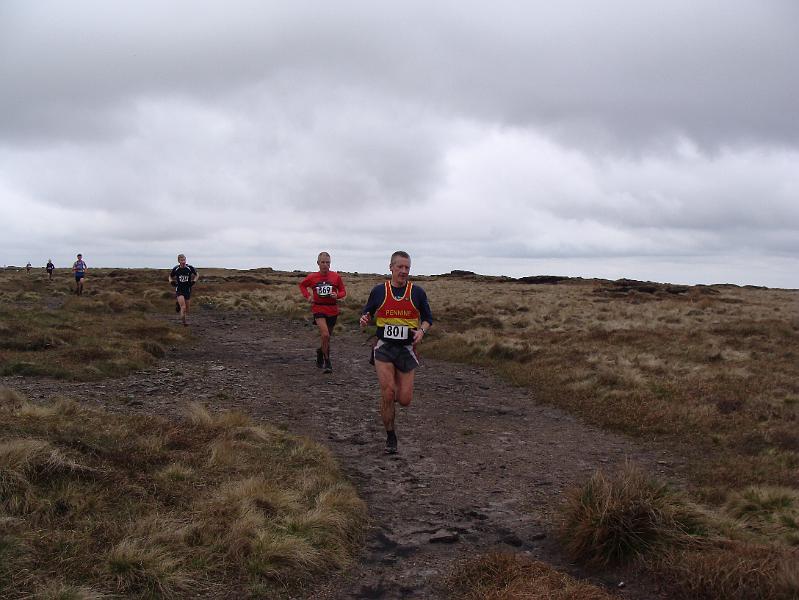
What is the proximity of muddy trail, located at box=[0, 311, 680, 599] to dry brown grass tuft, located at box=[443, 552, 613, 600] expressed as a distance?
188mm

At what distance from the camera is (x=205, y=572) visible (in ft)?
13.4

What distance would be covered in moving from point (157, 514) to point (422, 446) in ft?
13.3

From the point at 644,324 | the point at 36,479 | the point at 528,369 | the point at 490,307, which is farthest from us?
the point at 490,307

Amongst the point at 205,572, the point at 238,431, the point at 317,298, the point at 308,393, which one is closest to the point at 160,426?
the point at 238,431

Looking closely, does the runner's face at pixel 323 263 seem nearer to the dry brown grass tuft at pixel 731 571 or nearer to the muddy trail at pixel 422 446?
the muddy trail at pixel 422 446

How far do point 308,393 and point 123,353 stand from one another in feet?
14.8

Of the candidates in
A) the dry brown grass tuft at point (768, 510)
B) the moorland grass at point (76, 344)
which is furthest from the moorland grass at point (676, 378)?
the moorland grass at point (76, 344)

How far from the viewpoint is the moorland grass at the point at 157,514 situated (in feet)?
12.4

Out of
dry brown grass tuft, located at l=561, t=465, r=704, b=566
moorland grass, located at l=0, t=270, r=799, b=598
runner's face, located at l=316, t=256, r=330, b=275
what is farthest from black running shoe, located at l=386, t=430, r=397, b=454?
runner's face, located at l=316, t=256, r=330, b=275

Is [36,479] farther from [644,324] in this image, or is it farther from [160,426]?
[644,324]

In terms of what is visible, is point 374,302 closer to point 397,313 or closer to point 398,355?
point 397,313

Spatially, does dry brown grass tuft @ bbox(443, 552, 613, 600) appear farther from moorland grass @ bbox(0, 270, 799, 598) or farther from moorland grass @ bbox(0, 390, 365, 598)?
moorland grass @ bbox(0, 390, 365, 598)

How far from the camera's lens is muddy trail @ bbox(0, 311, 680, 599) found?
4.85m

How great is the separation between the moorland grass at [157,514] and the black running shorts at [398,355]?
1.64 metres
